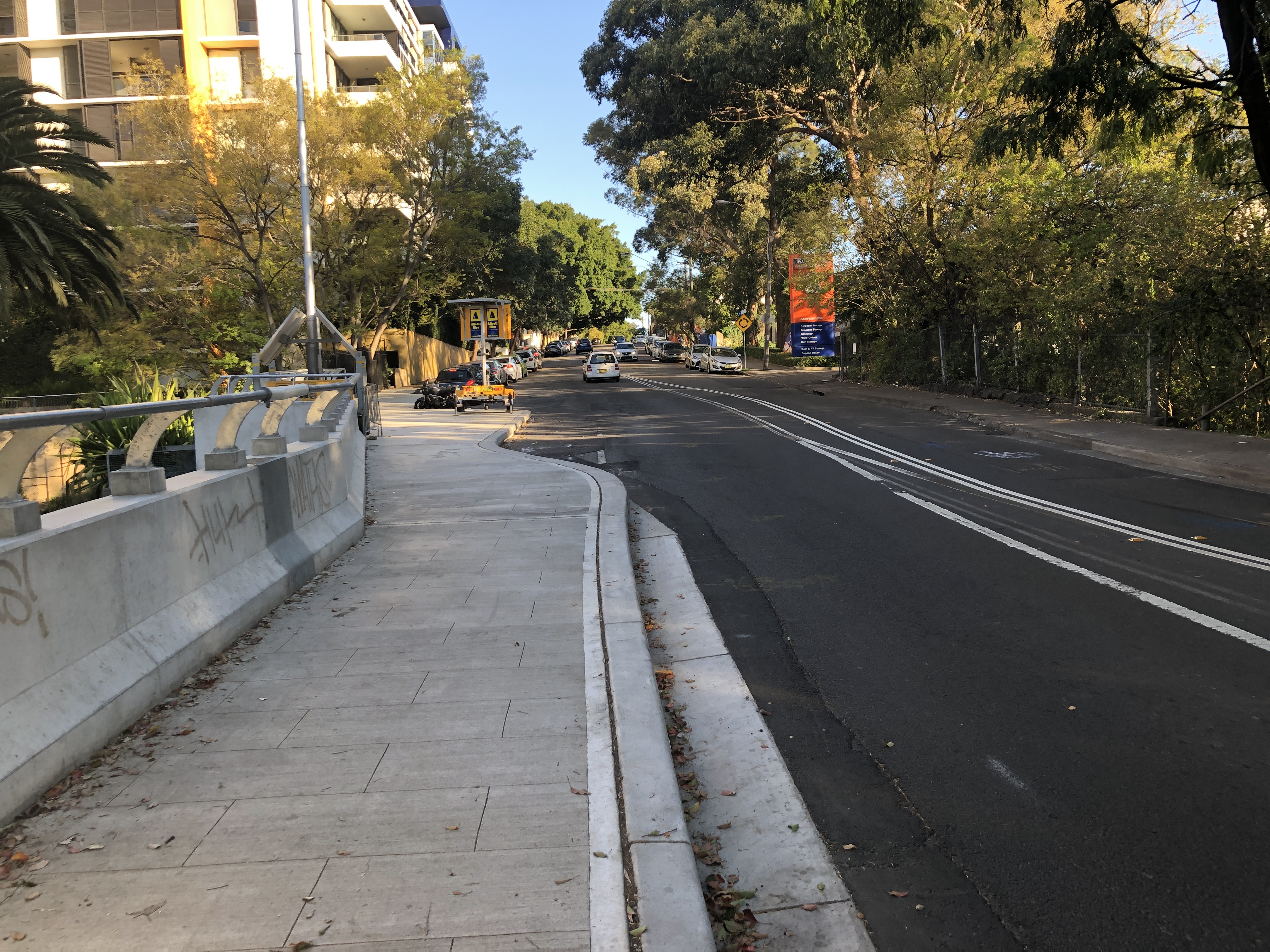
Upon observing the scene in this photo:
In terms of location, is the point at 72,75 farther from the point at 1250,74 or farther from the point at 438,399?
A: the point at 1250,74

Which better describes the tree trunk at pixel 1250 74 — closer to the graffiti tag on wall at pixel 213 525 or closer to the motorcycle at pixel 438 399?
the graffiti tag on wall at pixel 213 525

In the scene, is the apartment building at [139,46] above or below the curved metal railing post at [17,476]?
above

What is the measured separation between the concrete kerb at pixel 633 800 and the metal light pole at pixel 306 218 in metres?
21.1

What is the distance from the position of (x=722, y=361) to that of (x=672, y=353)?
82.4 ft

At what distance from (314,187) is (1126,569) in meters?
29.4

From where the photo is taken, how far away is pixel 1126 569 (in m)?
7.78

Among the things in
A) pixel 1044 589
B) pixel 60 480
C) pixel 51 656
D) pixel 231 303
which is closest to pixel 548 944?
pixel 51 656

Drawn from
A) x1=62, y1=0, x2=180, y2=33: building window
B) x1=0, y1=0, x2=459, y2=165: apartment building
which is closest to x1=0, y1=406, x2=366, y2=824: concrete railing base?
x1=0, y1=0, x2=459, y2=165: apartment building

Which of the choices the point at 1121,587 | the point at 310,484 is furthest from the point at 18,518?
the point at 1121,587

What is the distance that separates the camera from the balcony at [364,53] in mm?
49312

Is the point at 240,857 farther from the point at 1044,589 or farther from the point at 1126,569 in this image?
the point at 1126,569

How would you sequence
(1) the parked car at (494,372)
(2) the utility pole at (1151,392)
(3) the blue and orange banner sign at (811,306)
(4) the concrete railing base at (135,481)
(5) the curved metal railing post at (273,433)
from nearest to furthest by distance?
(4) the concrete railing base at (135,481) → (5) the curved metal railing post at (273,433) → (2) the utility pole at (1151,392) → (3) the blue and orange banner sign at (811,306) → (1) the parked car at (494,372)

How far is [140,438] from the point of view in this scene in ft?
17.6

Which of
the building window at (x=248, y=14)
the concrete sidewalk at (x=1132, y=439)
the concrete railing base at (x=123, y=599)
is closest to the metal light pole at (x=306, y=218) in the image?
the concrete sidewalk at (x=1132, y=439)
